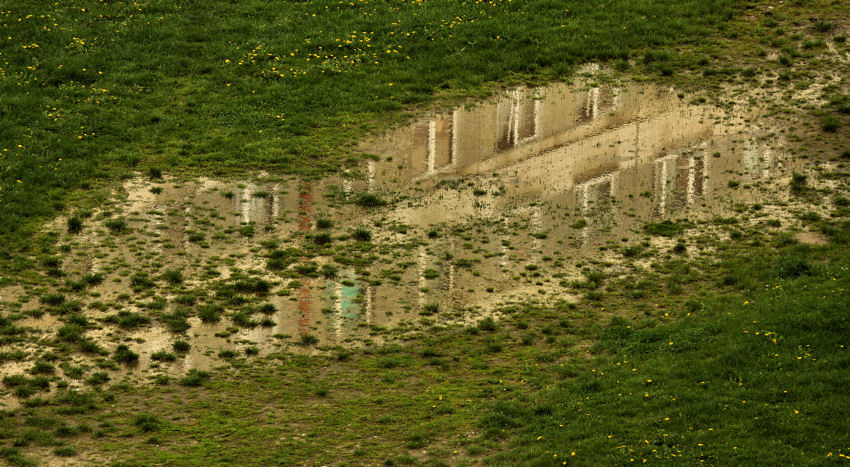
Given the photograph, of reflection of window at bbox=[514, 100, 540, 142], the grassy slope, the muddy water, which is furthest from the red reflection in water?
reflection of window at bbox=[514, 100, 540, 142]

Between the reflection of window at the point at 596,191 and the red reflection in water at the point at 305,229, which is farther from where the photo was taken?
the reflection of window at the point at 596,191

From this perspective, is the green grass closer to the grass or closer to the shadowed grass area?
the grass

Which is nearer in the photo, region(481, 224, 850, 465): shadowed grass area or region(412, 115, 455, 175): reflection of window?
region(481, 224, 850, 465): shadowed grass area

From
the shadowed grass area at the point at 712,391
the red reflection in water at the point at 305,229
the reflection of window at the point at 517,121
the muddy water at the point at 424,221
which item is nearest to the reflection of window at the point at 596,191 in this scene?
the muddy water at the point at 424,221

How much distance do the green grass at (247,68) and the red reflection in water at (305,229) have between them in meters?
1.25

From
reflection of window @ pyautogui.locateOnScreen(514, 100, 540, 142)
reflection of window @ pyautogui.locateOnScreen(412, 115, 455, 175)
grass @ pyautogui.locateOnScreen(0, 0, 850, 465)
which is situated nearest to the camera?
grass @ pyautogui.locateOnScreen(0, 0, 850, 465)

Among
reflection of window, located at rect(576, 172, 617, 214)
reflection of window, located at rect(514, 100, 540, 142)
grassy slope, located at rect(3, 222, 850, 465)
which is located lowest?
grassy slope, located at rect(3, 222, 850, 465)

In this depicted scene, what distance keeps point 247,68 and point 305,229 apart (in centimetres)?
984

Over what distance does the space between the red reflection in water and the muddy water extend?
0.16ft

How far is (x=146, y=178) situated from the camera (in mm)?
30453

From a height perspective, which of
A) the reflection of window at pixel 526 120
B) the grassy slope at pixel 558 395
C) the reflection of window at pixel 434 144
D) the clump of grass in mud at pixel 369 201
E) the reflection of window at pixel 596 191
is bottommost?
the grassy slope at pixel 558 395

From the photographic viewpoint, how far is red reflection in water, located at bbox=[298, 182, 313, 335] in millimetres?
24922

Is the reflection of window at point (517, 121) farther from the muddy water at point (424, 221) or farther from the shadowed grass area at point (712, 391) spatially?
the shadowed grass area at point (712, 391)

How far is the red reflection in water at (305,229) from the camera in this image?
24922mm
